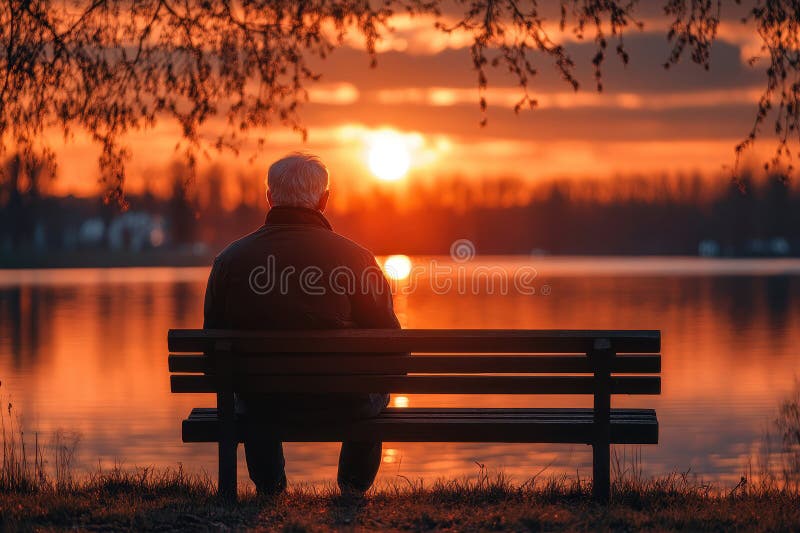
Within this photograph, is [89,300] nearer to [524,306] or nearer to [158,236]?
[524,306]

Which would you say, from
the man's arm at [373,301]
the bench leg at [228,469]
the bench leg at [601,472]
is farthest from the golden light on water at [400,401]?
the man's arm at [373,301]

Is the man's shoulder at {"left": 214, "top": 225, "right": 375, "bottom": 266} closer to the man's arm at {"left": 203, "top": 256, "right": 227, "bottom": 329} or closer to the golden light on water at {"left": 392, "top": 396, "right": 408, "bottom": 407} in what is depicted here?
the man's arm at {"left": 203, "top": 256, "right": 227, "bottom": 329}

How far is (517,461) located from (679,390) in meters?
8.62

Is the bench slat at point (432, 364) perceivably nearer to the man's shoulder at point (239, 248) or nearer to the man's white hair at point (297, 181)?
the man's shoulder at point (239, 248)

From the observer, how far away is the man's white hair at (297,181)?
6480mm

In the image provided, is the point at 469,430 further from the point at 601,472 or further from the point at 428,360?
the point at 601,472

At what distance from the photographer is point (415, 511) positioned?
20.5ft

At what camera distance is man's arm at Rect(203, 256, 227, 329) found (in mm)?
6535

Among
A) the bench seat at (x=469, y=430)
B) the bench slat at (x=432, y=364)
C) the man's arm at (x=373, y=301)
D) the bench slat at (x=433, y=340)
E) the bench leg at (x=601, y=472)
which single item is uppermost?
the man's arm at (x=373, y=301)

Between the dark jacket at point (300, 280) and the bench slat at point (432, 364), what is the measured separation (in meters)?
0.21

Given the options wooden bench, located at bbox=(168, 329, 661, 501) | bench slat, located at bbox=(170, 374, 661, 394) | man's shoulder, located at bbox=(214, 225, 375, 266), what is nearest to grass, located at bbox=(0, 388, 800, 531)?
wooden bench, located at bbox=(168, 329, 661, 501)

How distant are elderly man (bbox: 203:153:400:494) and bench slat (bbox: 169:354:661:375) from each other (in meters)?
0.21

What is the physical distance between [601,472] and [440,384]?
1.07 meters

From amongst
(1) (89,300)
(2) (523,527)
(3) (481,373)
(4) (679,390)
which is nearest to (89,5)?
(3) (481,373)
